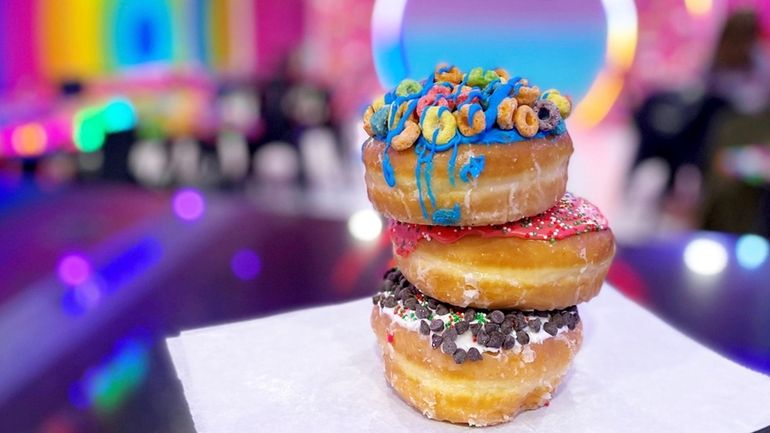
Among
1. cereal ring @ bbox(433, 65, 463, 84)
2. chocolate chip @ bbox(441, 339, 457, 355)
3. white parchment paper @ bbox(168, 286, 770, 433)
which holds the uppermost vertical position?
cereal ring @ bbox(433, 65, 463, 84)

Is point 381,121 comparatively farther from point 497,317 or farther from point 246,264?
point 246,264

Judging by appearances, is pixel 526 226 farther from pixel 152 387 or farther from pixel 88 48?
pixel 88 48

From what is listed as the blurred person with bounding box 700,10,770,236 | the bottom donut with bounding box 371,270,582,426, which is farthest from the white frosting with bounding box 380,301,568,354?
the blurred person with bounding box 700,10,770,236

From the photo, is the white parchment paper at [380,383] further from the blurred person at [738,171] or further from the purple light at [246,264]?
the blurred person at [738,171]

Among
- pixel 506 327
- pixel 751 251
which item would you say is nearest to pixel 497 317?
pixel 506 327

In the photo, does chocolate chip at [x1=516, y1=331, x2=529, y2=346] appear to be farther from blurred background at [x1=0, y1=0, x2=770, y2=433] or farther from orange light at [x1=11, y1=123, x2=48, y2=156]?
orange light at [x1=11, y1=123, x2=48, y2=156]

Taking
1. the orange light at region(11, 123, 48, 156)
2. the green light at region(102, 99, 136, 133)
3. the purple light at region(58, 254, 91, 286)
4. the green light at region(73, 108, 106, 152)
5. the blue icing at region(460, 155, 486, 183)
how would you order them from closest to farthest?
the blue icing at region(460, 155, 486, 183) → the purple light at region(58, 254, 91, 286) → the orange light at region(11, 123, 48, 156) → the green light at region(73, 108, 106, 152) → the green light at region(102, 99, 136, 133)

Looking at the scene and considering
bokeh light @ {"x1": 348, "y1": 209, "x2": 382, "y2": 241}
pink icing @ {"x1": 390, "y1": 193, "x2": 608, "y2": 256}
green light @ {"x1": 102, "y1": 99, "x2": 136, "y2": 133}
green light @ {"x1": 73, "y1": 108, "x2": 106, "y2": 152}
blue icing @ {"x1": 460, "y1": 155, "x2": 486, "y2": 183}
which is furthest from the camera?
green light @ {"x1": 102, "y1": 99, "x2": 136, "y2": 133}
